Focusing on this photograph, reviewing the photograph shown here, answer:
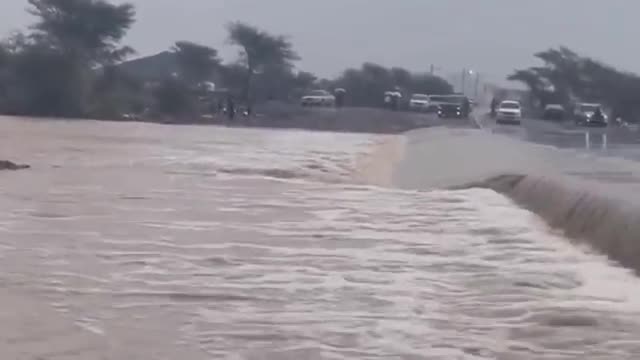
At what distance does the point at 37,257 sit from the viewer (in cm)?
1147

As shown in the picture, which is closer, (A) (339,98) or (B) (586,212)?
(B) (586,212)

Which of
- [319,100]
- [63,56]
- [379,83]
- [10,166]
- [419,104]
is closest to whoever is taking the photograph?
[10,166]

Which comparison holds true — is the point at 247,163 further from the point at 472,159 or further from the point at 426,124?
the point at 426,124

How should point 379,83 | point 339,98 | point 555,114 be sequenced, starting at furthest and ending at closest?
1. point 379,83
2. point 339,98
3. point 555,114

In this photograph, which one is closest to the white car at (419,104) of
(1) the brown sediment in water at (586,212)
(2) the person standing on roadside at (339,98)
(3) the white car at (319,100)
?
(2) the person standing on roadside at (339,98)

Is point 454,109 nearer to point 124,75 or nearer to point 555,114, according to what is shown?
point 555,114

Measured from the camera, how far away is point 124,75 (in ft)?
228

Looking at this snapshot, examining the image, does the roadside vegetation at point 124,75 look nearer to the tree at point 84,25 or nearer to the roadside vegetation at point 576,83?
the tree at point 84,25

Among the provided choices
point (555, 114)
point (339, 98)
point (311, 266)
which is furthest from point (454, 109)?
point (311, 266)

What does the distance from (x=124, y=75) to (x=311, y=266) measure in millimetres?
58986

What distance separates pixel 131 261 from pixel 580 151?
24915 millimetres

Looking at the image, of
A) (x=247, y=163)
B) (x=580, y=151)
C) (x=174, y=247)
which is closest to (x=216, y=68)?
(x=580, y=151)

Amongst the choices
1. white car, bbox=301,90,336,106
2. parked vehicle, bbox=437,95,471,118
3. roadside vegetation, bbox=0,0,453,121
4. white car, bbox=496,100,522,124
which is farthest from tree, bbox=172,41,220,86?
white car, bbox=496,100,522,124

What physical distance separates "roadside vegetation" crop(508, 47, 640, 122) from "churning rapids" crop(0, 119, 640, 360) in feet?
166
